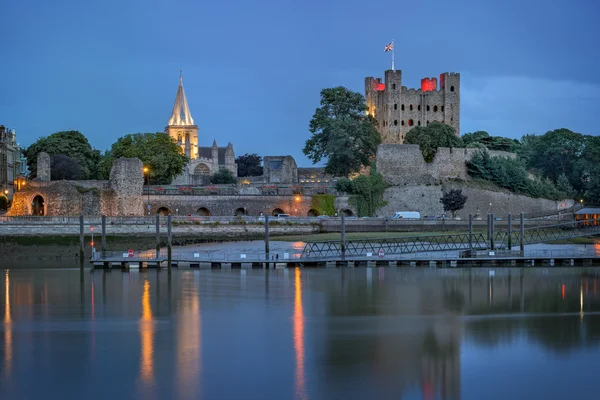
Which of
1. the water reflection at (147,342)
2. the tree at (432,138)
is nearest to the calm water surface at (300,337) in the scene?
the water reflection at (147,342)

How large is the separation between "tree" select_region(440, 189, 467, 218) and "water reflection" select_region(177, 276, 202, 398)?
2965 centimetres

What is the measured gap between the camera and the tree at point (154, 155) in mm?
61156

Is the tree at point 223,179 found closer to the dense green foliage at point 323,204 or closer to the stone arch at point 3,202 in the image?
the stone arch at point 3,202

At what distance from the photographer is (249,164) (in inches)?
4530

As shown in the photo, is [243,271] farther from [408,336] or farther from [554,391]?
[554,391]

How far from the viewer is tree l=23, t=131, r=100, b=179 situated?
66500 mm

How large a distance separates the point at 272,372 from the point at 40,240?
93.5ft

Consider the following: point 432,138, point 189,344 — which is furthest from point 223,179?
point 189,344

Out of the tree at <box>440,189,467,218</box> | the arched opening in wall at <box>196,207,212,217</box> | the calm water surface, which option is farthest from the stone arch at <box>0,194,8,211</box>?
the calm water surface

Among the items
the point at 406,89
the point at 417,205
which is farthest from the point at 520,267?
the point at 406,89

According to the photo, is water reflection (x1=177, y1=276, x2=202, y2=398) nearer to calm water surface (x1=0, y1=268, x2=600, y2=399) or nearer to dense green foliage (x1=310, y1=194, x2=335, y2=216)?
calm water surface (x1=0, y1=268, x2=600, y2=399)

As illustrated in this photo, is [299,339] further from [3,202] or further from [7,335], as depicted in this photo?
[3,202]

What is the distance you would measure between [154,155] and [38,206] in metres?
13.5

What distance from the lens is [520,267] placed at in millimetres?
34031
